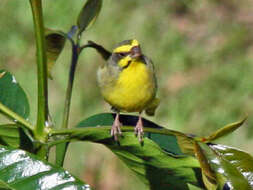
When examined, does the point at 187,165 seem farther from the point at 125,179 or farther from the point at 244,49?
the point at 244,49

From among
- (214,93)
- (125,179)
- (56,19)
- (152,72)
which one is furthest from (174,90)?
(152,72)

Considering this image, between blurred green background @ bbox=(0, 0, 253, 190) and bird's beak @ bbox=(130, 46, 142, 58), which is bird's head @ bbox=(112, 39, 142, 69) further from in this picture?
blurred green background @ bbox=(0, 0, 253, 190)

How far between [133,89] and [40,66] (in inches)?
36.4

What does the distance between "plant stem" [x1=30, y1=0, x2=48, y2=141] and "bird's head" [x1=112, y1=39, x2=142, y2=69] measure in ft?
2.87

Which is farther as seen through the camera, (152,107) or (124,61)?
(124,61)

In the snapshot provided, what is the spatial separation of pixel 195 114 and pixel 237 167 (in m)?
3.48

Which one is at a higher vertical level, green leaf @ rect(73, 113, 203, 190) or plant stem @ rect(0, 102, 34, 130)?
plant stem @ rect(0, 102, 34, 130)

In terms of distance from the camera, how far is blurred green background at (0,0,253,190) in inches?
162

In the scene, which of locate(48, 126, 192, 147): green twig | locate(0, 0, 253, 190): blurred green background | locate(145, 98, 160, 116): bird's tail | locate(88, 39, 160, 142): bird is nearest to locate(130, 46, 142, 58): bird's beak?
locate(88, 39, 160, 142): bird

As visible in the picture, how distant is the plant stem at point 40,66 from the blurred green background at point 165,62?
2817 mm

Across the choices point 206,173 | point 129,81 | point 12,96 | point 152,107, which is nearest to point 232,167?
point 206,173

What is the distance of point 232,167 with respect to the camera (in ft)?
3.08

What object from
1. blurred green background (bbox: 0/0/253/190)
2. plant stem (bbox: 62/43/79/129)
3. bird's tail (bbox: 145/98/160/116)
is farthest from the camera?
blurred green background (bbox: 0/0/253/190)

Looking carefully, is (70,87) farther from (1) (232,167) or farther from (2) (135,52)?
(2) (135,52)
